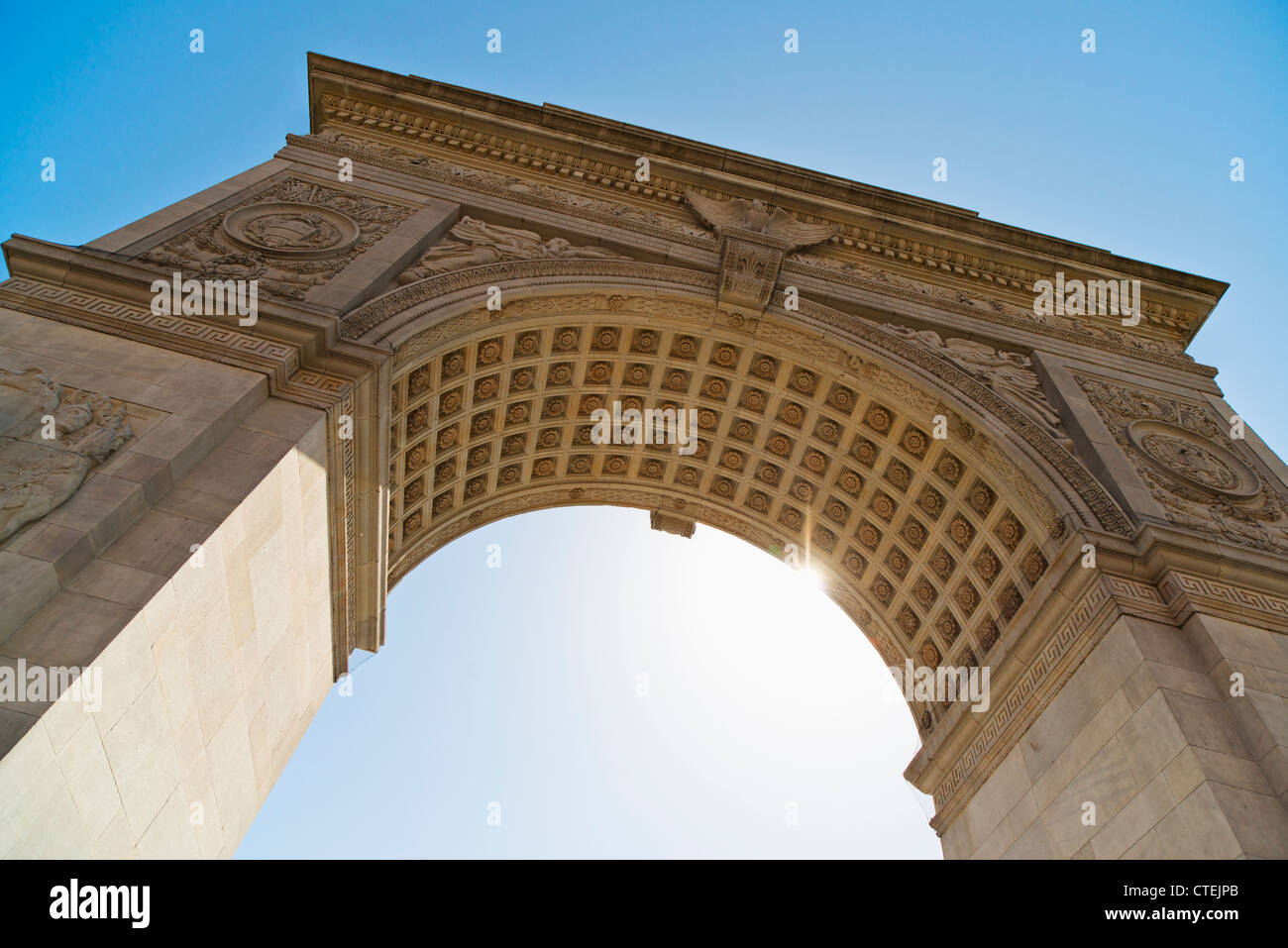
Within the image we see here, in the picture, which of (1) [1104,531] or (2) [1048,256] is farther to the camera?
(2) [1048,256]

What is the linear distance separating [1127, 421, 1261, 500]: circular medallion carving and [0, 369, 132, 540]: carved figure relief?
44.2 ft

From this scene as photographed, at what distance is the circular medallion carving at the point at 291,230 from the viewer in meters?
12.4

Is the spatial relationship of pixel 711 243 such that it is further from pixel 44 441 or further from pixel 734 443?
pixel 44 441

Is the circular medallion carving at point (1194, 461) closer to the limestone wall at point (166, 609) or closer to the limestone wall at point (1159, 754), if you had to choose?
the limestone wall at point (1159, 754)

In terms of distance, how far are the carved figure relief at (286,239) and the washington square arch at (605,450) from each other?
0.06 m

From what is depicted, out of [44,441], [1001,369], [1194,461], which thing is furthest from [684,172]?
[44,441]

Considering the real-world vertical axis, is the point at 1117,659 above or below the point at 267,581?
below

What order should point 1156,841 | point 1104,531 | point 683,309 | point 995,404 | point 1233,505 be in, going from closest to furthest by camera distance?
point 1156,841, point 1104,531, point 1233,505, point 995,404, point 683,309

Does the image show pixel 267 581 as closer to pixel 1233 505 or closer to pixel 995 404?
pixel 995 404

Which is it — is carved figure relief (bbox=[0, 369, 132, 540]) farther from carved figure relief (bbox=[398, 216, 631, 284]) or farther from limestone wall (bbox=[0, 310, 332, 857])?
carved figure relief (bbox=[398, 216, 631, 284])

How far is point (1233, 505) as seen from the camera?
12117mm

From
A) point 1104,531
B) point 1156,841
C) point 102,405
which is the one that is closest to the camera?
point 1156,841
